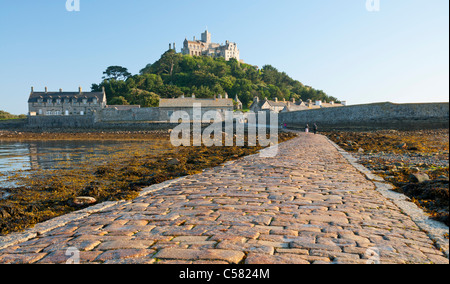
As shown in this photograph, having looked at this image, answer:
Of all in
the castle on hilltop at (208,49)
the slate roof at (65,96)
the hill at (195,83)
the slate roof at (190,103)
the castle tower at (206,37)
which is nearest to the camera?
the slate roof at (190,103)

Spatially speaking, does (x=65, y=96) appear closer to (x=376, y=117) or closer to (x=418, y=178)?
(x=376, y=117)

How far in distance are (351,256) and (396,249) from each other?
0.49 metres

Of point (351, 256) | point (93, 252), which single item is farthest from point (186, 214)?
point (351, 256)

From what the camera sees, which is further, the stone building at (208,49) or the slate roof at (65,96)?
the stone building at (208,49)

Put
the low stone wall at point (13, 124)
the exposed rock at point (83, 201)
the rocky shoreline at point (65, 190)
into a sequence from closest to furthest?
1. the rocky shoreline at point (65, 190)
2. the exposed rock at point (83, 201)
3. the low stone wall at point (13, 124)

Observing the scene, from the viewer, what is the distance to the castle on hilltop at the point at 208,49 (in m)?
124

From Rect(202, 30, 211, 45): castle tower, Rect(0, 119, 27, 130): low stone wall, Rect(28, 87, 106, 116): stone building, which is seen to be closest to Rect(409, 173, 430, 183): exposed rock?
Rect(0, 119, 27, 130): low stone wall

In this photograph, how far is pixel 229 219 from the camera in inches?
162

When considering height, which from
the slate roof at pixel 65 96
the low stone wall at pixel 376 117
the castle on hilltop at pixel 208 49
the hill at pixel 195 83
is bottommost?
the low stone wall at pixel 376 117

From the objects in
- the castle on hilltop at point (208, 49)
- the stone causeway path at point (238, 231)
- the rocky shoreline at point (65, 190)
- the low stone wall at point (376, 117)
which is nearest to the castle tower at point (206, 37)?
the castle on hilltop at point (208, 49)

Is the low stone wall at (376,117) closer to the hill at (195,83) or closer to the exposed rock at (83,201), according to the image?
the exposed rock at (83,201)

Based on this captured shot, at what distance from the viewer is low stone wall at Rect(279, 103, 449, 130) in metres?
30.1
